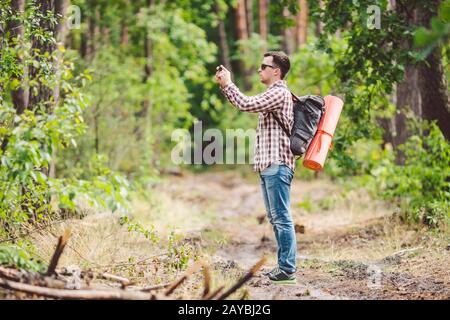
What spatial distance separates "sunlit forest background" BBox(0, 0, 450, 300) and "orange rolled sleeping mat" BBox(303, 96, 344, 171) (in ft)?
3.10

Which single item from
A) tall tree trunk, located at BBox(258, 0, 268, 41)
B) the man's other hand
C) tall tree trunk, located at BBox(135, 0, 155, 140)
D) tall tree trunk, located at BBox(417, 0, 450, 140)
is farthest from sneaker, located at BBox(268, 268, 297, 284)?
tall tree trunk, located at BBox(258, 0, 268, 41)

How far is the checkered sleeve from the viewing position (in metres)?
5.44

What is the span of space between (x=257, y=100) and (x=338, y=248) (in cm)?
350

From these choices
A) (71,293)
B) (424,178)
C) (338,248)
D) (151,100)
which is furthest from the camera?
(151,100)

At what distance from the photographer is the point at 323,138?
577 centimetres

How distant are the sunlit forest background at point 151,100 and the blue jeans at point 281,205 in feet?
3.46

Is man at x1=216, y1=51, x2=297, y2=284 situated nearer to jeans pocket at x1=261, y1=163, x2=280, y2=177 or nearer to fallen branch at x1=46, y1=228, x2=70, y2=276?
jeans pocket at x1=261, y1=163, x2=280, y2=177

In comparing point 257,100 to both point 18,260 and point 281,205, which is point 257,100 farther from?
point 18,260

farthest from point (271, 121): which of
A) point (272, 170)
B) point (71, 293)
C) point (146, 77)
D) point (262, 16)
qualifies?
point (262, 16)

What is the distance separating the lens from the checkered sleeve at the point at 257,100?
17.9 ft

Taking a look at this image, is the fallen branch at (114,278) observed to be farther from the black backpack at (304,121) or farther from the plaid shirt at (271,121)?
the black backpack at (304,121)

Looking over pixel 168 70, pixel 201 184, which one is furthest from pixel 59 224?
pixel 201 184

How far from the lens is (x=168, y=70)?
15.4 meters

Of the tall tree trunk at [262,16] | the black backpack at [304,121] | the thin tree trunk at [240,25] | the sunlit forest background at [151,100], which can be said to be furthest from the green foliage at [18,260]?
the tall tree trunk at [262,16]
